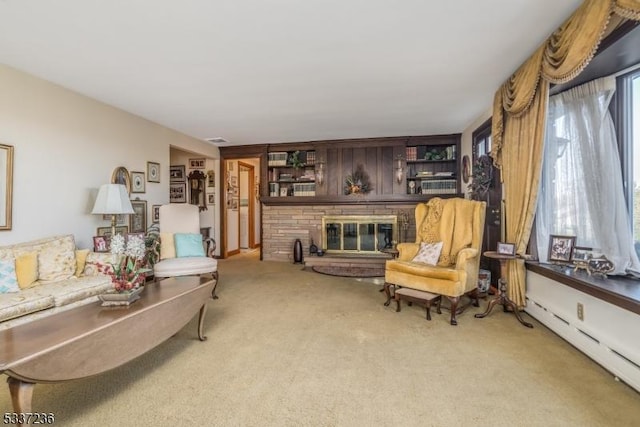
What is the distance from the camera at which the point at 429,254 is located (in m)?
3.37

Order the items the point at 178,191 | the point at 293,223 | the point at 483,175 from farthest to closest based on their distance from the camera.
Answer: the point at 178,191, the point at 293,223, the point at 483,175

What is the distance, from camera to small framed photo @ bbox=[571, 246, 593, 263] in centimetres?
232

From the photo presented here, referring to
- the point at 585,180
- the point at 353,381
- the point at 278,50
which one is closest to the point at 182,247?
the point at 278,50

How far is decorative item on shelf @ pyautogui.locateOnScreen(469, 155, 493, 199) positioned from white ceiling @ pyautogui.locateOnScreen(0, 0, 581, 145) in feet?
2.31

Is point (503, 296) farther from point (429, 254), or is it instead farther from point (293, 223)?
point (293, 223)

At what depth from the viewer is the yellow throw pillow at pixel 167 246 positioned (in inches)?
147

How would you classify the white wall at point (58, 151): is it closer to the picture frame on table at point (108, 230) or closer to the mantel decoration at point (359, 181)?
the picture frame on table at point (108, 230)

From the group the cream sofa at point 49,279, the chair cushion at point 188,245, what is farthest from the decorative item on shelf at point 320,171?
the cream sofa at point 49,279

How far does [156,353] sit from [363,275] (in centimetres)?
313

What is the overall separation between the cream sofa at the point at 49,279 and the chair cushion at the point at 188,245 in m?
0.82

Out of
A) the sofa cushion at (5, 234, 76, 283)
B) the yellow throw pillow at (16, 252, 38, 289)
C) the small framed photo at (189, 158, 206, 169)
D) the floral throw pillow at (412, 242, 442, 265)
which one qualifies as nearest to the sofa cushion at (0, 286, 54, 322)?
the yellow throw pillow at (16, 252, 38, 289)

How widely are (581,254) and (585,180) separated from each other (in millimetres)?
580

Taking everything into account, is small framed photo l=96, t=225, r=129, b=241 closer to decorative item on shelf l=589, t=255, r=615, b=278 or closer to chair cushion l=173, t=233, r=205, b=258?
chair cushion l=173, t=233, r=205, b=258

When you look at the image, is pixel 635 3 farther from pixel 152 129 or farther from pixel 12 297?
pixel 152 129
